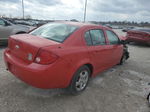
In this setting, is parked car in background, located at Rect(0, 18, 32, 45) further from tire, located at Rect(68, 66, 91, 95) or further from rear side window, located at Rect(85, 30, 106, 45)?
tire, located at Rect(68, 66, 91, 95)

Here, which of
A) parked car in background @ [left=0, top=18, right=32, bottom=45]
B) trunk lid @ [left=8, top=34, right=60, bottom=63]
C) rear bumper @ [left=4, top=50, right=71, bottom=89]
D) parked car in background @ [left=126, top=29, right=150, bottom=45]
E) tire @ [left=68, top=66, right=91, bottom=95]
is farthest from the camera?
parked car in background @ [left=126, top=29, right=150, bottom=45]

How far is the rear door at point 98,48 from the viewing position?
313cm

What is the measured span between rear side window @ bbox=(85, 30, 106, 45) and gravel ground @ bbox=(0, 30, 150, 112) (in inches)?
43.2

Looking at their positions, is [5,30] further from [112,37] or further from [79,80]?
[79,80]

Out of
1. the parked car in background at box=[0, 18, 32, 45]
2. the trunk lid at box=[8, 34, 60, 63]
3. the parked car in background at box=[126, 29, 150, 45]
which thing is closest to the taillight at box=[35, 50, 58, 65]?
the trunk lid at box=[8, 34, 60, 63]

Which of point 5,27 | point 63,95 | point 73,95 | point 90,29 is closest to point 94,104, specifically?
point 73,95

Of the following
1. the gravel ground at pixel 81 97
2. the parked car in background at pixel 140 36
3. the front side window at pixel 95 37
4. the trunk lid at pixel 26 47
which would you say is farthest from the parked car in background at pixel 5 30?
the parked car in background at pixel 140 36

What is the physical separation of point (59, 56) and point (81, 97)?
115cm

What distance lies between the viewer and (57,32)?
3.06 metres

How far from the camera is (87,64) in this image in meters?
3.11

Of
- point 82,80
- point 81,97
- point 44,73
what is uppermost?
point 44,73

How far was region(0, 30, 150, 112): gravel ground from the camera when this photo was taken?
2.59 m

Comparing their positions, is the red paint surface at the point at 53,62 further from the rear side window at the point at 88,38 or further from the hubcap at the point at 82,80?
the hubcap at the point at 82,80

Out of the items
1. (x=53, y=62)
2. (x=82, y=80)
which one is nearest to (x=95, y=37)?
(x=82, y=80)
